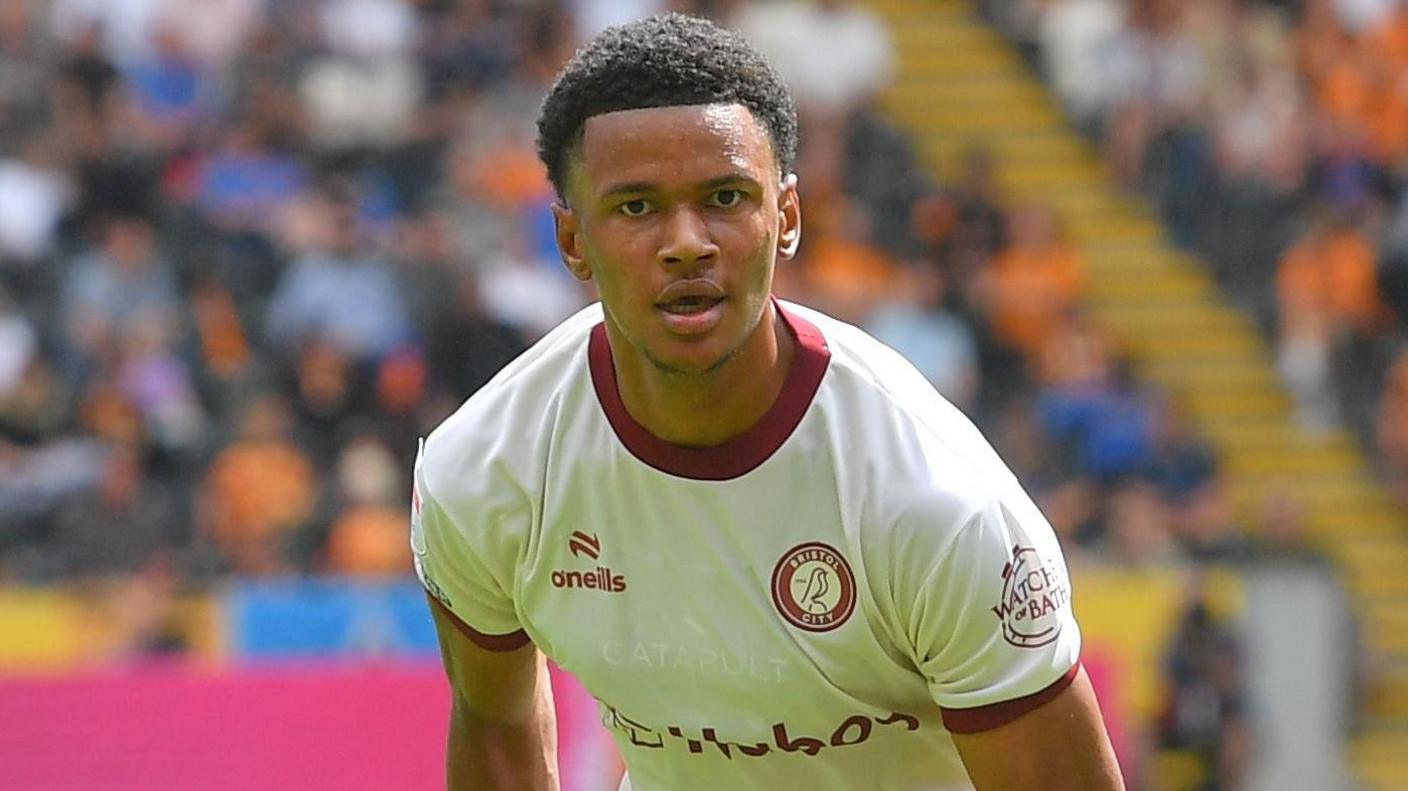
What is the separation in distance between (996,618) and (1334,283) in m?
10.7

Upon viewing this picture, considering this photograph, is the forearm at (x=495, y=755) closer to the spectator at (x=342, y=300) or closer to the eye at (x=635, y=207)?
the eye at (x=635, y=207)

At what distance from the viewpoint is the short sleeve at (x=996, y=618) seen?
12.0 feet

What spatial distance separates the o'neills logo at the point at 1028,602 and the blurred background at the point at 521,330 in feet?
19.5

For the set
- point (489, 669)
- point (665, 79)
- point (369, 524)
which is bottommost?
point (489, 669)

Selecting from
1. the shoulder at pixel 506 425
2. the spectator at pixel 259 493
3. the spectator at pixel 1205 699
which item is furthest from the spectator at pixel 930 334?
the shoulder at pixel 506 425

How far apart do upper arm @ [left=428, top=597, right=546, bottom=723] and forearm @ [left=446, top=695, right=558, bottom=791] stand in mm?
17

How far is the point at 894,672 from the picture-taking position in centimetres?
388

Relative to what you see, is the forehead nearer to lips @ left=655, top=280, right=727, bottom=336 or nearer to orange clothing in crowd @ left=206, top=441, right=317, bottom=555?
lips @ left=655, top=280, right=727, bottom=336

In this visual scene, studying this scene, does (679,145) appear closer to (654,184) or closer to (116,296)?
(654,184)

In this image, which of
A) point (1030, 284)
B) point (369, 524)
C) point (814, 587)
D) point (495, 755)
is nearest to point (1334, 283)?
point (1030, 284)

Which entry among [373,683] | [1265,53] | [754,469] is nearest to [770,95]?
[754,469]

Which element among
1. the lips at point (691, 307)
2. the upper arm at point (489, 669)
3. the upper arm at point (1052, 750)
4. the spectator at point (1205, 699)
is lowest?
the spectator at point (1205, 699)

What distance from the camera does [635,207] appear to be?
3.69 meters

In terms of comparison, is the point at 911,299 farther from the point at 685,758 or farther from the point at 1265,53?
the point at 685,758
